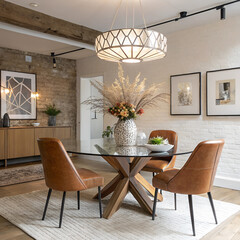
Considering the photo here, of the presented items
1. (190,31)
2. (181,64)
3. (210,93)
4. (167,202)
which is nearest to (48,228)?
(167,202)

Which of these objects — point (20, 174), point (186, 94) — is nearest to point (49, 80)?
point (20, 174)

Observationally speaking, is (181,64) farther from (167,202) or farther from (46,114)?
(46,114)

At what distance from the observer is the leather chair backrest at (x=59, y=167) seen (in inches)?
94.6

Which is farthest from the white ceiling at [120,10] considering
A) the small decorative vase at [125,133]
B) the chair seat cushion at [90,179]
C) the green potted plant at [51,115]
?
the green potted plant at [51,115]

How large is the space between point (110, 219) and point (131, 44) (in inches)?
69.5

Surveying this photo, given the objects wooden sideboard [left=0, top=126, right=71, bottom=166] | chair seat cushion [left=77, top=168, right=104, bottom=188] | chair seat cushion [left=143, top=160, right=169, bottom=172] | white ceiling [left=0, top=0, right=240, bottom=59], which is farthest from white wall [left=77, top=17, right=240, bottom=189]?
wooden sideboard [left=0, top=126, right=71, bottom=166]

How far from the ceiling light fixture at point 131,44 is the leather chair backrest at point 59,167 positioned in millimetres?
1078

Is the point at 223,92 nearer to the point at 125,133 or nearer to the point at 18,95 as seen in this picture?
the point at 125,133

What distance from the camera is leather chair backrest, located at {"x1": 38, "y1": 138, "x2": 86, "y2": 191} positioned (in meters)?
2.40

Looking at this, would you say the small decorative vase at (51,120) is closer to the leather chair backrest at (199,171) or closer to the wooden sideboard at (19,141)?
the wooden sideboard at (19,141)

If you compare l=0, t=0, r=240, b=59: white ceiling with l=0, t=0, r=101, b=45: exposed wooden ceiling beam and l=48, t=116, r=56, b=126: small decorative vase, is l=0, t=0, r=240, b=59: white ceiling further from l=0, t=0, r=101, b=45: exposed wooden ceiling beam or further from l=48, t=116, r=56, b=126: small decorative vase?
l=48, t=116, r=56, b=126: small decorative vase

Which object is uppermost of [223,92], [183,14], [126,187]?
[183,14]

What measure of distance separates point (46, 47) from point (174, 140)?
376cm

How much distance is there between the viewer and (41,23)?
3.78m
